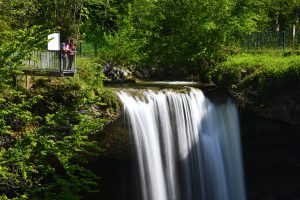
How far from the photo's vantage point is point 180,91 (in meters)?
18.3

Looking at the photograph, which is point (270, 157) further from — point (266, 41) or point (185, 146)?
point (266, 41)

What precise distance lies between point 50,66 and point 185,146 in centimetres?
543

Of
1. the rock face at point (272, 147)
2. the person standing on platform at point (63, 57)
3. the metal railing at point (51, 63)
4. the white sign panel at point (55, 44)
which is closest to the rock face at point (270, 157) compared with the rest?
the rock face at point (272, 147)

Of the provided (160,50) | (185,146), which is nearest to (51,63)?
(185,146)

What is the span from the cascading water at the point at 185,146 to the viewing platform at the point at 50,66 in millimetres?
1838

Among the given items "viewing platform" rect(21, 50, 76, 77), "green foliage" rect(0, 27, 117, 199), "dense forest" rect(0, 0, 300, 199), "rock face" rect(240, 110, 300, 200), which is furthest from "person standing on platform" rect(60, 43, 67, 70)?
"rock face" rect(240, 110, 300, 200)

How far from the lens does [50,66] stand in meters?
15.8

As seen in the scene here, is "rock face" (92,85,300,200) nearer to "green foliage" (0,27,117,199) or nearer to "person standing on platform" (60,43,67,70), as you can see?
"person standing on platform" (60,43,67,70)

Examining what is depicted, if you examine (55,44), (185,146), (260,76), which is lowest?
(185,146)

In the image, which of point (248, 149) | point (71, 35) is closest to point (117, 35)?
point (71, 35)

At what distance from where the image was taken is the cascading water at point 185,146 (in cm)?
1642

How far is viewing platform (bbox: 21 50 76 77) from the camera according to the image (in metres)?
15.3

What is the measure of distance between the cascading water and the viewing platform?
1838 millimetres

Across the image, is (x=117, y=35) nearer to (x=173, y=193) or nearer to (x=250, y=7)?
(x=250, y=7)
